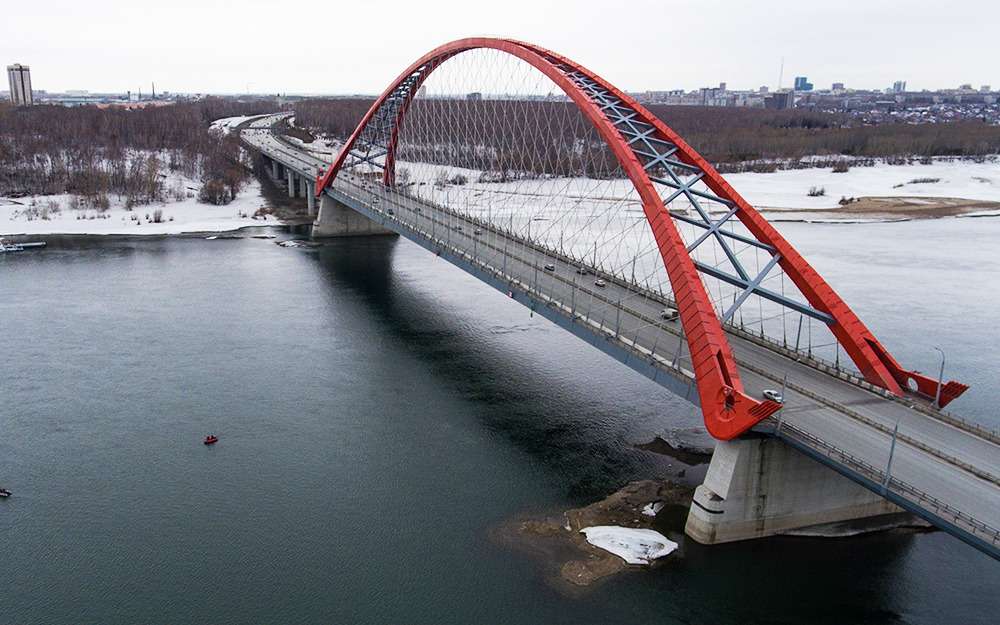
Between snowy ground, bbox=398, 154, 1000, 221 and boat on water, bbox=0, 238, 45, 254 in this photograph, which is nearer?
Result: boat on water, bbox=0, 238, 45, 254

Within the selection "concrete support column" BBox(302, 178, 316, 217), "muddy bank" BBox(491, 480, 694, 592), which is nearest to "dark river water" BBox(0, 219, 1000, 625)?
"muddy bank" BBox(491, 480, 694, 592)

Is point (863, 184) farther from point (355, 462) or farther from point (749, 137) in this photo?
point (355, 462)

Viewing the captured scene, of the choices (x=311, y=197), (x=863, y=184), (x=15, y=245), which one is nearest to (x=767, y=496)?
(x=15, y=245)

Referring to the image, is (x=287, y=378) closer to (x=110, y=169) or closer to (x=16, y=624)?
(x=16, y=624)

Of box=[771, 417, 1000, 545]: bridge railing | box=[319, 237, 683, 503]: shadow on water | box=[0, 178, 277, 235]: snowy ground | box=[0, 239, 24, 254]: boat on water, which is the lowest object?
box=[319, 237, 683, 503]: shadow on water

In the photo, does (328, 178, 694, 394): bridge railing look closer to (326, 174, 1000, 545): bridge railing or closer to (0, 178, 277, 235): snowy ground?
(326, 174, 1000, 545): bridge railing

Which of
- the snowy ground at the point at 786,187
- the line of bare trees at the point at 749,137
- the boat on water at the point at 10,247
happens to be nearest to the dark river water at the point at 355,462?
the boat on water at the point at 10,247
